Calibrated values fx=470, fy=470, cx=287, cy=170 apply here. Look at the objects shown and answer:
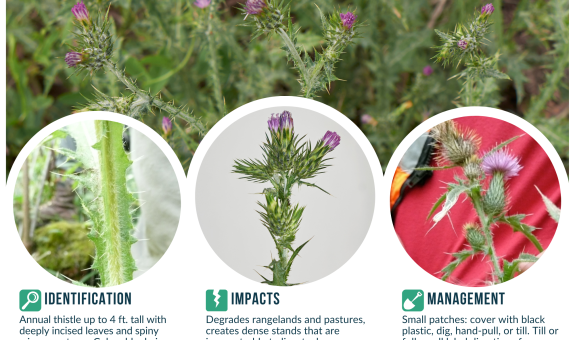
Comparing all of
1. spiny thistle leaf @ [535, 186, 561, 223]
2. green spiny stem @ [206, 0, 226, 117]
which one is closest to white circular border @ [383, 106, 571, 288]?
spiny thistle leaf @ [535, 186, 561, 223]

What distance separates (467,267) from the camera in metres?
1.45

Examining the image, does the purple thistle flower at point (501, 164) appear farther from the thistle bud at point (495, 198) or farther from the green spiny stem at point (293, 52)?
the green spiny stem at point (293, 52)

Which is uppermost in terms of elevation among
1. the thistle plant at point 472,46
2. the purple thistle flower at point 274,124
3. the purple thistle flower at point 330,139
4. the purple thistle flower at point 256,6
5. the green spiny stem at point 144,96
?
the purple thistle flower at point 256,6

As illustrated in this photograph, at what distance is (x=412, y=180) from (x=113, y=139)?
2.89ft

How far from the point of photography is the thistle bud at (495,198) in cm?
122

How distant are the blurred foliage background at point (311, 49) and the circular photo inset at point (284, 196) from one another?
55 centimetres

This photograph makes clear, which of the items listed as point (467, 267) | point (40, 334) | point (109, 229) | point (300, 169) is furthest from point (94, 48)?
point (467, 267)

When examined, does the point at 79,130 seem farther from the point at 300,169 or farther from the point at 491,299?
the point at 491,299

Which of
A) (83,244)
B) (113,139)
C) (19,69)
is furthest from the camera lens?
(19,69)

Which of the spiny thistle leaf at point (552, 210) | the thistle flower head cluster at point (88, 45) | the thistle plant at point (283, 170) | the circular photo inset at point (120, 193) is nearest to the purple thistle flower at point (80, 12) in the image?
the thistle flower head cluster at point (88, 45)

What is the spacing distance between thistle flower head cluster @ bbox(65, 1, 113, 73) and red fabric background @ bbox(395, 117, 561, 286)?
963mm

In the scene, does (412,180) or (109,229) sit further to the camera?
(412,180)

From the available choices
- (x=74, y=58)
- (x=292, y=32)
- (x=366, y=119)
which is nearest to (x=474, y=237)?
(x=292, y=32)

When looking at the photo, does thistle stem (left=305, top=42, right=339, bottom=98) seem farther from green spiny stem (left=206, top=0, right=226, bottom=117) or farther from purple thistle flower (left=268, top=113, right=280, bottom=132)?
green spiny stem (left=206, top=0, right=226, bottom=117)
